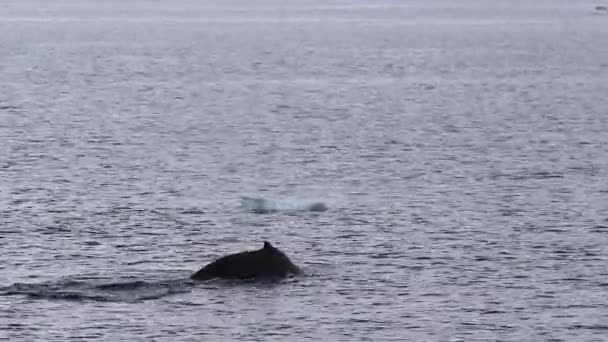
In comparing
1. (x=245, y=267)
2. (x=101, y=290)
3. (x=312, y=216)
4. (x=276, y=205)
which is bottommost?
(x=312, y=216)

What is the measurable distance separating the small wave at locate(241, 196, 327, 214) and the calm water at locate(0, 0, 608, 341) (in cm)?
14

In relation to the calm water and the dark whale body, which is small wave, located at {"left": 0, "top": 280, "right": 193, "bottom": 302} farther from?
the dark whale body

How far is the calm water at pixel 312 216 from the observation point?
39.0m

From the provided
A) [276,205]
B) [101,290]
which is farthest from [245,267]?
[276,205]

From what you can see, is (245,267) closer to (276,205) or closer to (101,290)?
(101,290)

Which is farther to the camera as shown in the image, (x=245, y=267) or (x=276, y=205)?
(x=276, y=205)

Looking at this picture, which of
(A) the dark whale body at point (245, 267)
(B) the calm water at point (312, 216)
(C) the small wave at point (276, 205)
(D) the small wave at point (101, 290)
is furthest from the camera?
(C) the small wave at point (276, 205)

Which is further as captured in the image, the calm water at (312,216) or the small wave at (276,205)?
the small wave at (276,205)

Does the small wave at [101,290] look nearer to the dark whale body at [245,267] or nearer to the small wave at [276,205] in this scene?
the dark whale body at [245,267]

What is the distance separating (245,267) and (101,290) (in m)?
3.85

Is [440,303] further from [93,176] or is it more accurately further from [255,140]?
[255,140]

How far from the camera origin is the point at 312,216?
5597cm

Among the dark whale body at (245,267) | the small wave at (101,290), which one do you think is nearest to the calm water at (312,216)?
the small wave at (101,290)

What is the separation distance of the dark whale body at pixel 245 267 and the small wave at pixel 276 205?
13.6 metres
